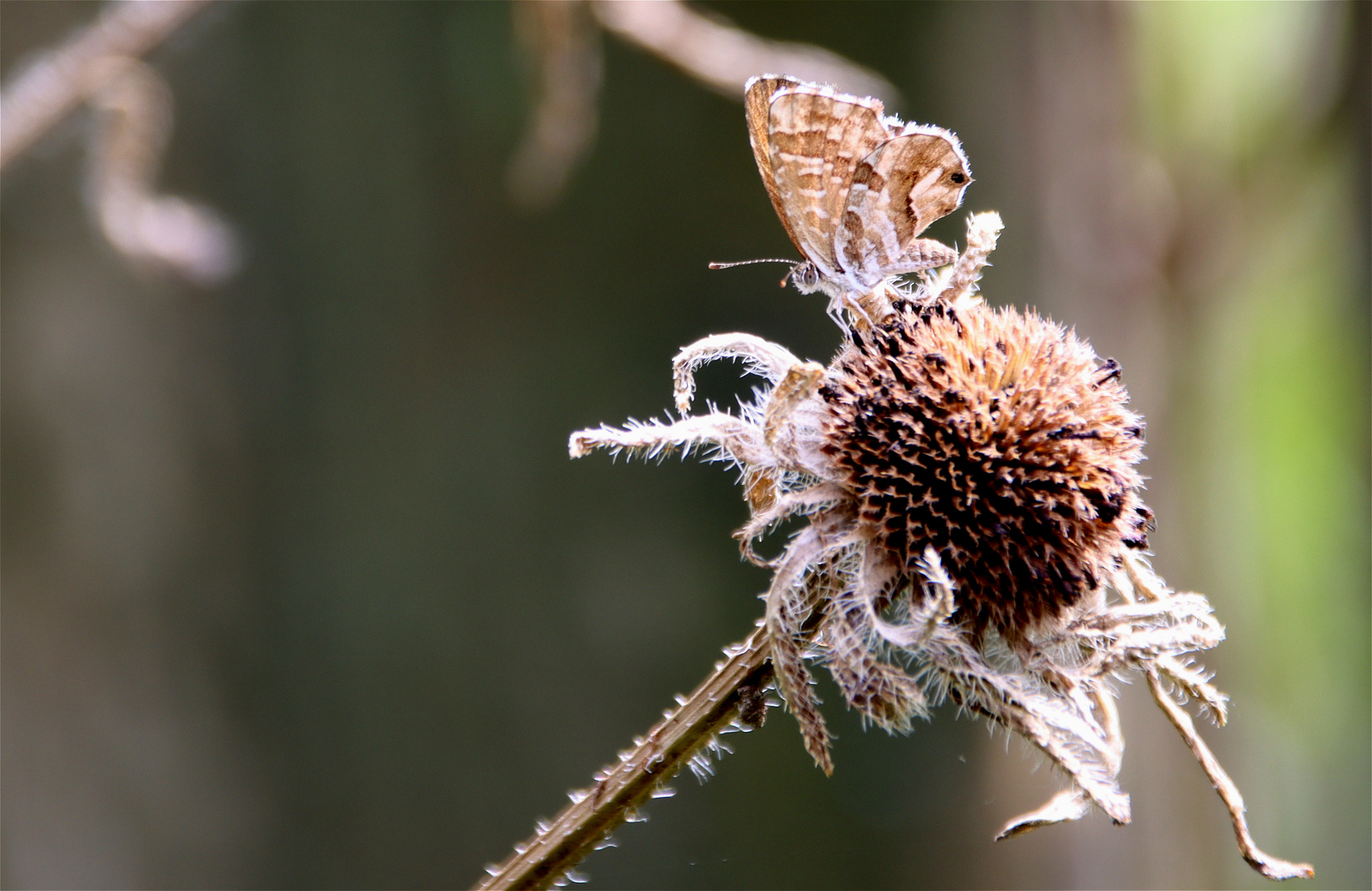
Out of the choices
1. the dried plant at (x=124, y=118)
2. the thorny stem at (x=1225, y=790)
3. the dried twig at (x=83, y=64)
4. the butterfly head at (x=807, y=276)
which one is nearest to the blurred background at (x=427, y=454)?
the dried plant at (x=124, y=118)

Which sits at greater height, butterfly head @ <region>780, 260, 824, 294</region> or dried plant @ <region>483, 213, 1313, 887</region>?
butterfly head @ <region>780, 260, 824, 294</region>

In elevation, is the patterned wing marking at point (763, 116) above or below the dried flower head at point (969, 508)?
above

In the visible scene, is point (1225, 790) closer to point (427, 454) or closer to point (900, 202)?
point (900, 202)

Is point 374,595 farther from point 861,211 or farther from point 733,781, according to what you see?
point 861,211

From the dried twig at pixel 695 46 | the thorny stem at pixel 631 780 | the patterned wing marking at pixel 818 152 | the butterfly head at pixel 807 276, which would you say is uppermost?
the dried twig at pixel 695 46

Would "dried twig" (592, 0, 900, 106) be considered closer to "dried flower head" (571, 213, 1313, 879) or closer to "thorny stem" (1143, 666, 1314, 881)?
"dried flower head" (571, 213, 1313, 879)

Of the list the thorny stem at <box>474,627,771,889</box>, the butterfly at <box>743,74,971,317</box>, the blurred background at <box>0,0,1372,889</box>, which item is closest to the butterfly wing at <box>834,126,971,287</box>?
the butterfly at <box>743,74,971,317</box>

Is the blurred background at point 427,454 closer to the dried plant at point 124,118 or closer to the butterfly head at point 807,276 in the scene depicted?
the dried plant at point 124,118
